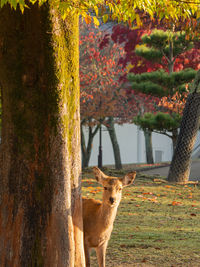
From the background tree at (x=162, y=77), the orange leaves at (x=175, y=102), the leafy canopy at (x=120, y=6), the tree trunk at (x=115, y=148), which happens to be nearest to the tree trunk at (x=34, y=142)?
the leafy canopy at (x=120, y=6)

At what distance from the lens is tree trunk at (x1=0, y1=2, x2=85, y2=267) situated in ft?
19.4

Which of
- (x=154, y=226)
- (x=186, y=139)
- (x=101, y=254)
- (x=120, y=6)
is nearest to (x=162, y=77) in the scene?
(x=186, y=139)

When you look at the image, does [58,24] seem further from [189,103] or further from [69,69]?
[189,103]

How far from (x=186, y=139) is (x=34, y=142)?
11.8 metres

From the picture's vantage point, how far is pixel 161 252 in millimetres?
8180

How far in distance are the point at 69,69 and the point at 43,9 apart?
0.85 meters

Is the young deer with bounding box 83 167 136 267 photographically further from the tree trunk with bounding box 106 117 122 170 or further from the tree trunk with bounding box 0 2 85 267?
the tree trunk with bounding box 106 117 122 170

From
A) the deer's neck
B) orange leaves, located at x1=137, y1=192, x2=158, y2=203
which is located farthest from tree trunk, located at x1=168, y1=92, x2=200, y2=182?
the deer's neck

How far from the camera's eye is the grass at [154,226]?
7.89 meters

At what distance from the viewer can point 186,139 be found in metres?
17.0

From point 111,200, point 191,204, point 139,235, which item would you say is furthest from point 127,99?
point 111,200

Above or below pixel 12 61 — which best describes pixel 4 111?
below

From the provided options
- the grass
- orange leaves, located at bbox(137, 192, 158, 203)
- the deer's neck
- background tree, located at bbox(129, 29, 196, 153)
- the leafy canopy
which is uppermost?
background tree, located at bbox(129, 29, 196, 153)

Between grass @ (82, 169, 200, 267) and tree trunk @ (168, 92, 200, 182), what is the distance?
2.72 feet
